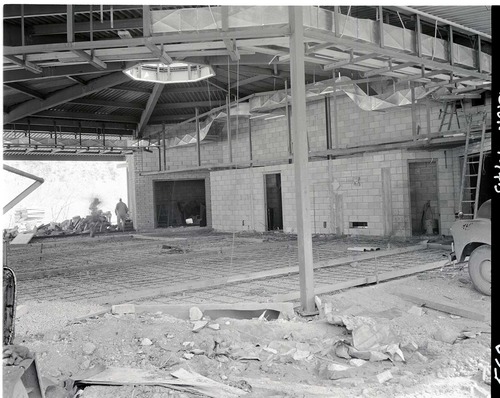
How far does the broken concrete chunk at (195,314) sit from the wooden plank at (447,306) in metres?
3.16

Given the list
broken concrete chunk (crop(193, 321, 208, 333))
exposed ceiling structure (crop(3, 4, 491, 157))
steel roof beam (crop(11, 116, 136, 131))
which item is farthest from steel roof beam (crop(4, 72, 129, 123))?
broken concrete chunk (crop(193, 321, 208, 333))

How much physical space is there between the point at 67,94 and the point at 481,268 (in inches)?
481

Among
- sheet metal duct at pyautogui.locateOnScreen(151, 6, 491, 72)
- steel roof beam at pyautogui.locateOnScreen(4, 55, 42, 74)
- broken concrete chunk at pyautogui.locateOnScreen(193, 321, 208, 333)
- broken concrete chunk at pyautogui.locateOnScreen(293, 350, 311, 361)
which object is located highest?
sheet metal duct at pyautogui.locateOnScreen(151, 6, 491, 72)

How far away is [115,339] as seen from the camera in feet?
18.1

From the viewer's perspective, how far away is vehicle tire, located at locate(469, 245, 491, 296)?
7434 mm

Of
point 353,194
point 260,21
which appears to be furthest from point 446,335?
point 353,194

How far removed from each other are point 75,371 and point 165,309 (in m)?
2.16

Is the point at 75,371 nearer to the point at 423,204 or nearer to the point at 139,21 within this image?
the point at 139,21

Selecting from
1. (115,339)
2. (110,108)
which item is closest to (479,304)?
(115,339)

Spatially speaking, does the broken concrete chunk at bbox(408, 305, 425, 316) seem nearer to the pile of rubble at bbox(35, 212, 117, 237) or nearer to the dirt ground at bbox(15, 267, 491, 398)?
the dirt ground at bbox(15, 267, 491, 398)

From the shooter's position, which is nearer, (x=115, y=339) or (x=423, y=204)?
(x=115, y=339)

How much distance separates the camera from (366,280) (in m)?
8.65

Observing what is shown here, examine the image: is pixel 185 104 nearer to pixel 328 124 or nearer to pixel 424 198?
pixel 328 124

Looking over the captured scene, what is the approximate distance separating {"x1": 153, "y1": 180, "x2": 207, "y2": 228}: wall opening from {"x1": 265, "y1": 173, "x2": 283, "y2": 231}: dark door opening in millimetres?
5653
